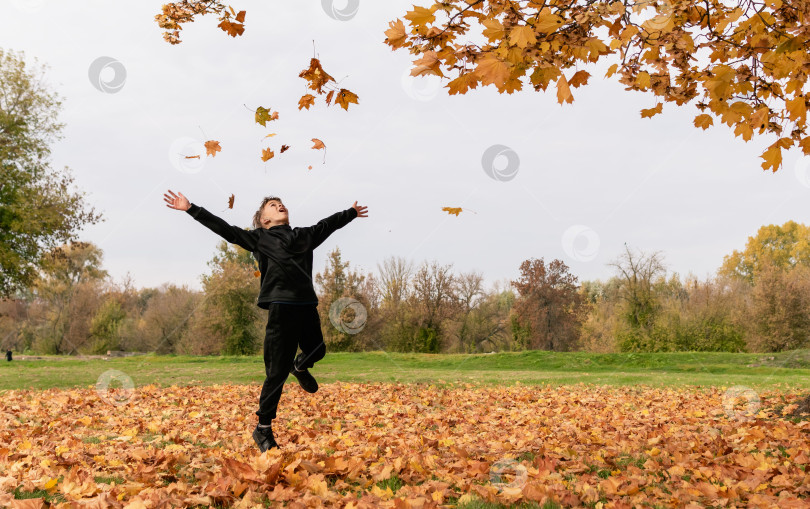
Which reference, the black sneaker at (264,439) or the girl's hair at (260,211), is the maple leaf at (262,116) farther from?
the black sneaker at (264,439)

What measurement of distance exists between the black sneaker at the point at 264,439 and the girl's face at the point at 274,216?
70.3 inches

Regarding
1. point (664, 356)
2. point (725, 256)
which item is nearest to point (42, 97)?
point (664, 356)

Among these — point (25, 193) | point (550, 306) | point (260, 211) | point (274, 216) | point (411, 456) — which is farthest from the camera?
point (550, 306)

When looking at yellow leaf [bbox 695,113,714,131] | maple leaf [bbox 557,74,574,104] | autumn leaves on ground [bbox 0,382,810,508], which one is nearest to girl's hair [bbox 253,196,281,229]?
autumn leaves on ground [bbox 0,382,810,508]

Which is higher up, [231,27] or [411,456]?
[231,27]

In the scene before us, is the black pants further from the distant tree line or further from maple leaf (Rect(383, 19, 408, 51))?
the distant tree line

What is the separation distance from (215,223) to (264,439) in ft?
6.20

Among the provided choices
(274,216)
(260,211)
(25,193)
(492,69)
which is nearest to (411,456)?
(274,216)

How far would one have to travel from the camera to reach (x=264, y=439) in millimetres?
4863

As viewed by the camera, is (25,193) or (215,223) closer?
(215,223)

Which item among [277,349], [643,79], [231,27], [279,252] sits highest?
[231,27]

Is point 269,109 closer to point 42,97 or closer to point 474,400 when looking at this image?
point 474,400

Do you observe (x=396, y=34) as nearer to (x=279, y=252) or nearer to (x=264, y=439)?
(x=279, y=252)

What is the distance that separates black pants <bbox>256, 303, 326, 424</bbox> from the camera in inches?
188
